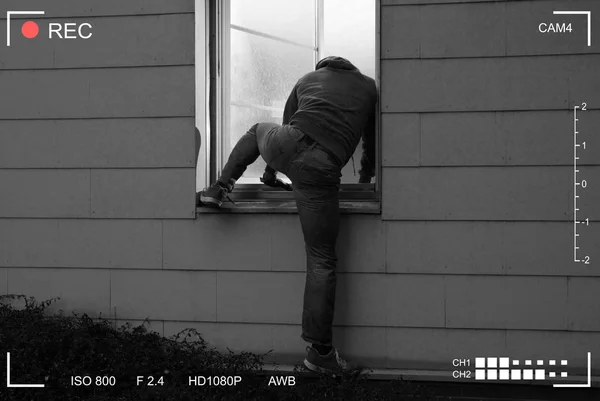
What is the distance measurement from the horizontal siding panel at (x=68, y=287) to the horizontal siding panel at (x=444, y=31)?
2144mm

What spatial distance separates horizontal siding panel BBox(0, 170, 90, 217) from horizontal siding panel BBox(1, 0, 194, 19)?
0.95m

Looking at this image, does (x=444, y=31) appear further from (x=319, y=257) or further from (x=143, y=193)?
(x=143, y=193)

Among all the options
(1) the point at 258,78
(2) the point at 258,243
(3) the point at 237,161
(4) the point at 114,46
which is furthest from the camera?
(1) the point at 258,78

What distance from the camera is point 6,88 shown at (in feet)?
13.9

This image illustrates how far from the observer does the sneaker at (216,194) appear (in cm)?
392

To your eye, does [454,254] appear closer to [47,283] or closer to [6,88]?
[47,283]

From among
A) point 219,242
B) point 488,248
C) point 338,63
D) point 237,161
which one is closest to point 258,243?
point 219,242

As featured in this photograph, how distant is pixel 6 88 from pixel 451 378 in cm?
311

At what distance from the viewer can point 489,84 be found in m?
3.81

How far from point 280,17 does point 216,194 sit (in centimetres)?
123

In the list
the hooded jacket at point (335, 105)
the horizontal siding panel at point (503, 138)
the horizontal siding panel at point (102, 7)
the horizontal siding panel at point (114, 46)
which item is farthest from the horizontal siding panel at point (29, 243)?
the horizontal siding panel at point (503, 138)

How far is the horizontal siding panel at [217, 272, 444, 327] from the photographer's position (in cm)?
386

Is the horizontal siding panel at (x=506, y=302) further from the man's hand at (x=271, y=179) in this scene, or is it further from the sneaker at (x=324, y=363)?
the man's hand at (x=271, y=179)

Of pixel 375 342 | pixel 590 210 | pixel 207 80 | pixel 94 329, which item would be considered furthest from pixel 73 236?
pixel 590 210
